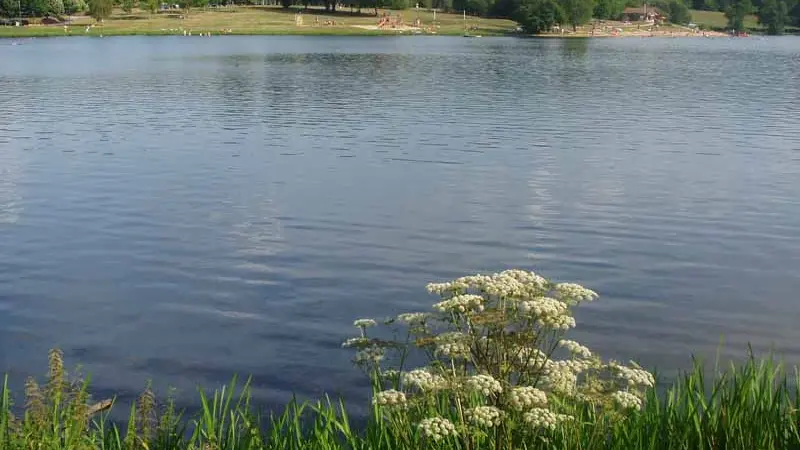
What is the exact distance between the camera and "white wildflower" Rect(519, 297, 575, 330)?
689 cm

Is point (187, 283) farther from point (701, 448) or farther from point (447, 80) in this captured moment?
point (447, 80)

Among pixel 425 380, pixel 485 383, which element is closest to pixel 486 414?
pixel 485 383

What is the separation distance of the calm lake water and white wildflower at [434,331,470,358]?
641cm

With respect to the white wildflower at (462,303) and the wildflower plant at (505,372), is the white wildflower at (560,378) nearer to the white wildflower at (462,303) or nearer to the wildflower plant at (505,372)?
the wildflower plant at (505,372)

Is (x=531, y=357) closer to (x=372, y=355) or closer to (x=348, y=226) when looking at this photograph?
(x=372, y=355)

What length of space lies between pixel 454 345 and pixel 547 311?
899 mm

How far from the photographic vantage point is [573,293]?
7441mm

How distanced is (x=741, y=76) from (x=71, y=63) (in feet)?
215

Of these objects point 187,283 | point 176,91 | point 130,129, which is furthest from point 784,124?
point 176,91

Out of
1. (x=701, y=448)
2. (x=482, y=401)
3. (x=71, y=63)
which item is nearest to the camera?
(x=701, y=448)

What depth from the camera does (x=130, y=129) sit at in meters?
43.2

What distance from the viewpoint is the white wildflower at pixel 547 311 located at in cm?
689

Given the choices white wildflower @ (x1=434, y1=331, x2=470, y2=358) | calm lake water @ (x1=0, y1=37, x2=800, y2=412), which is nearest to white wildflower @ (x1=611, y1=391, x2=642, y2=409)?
white wildflower @ (x1=434, y1=331, x2=470, y2=358)

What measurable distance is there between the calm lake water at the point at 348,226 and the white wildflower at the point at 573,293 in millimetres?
6624
